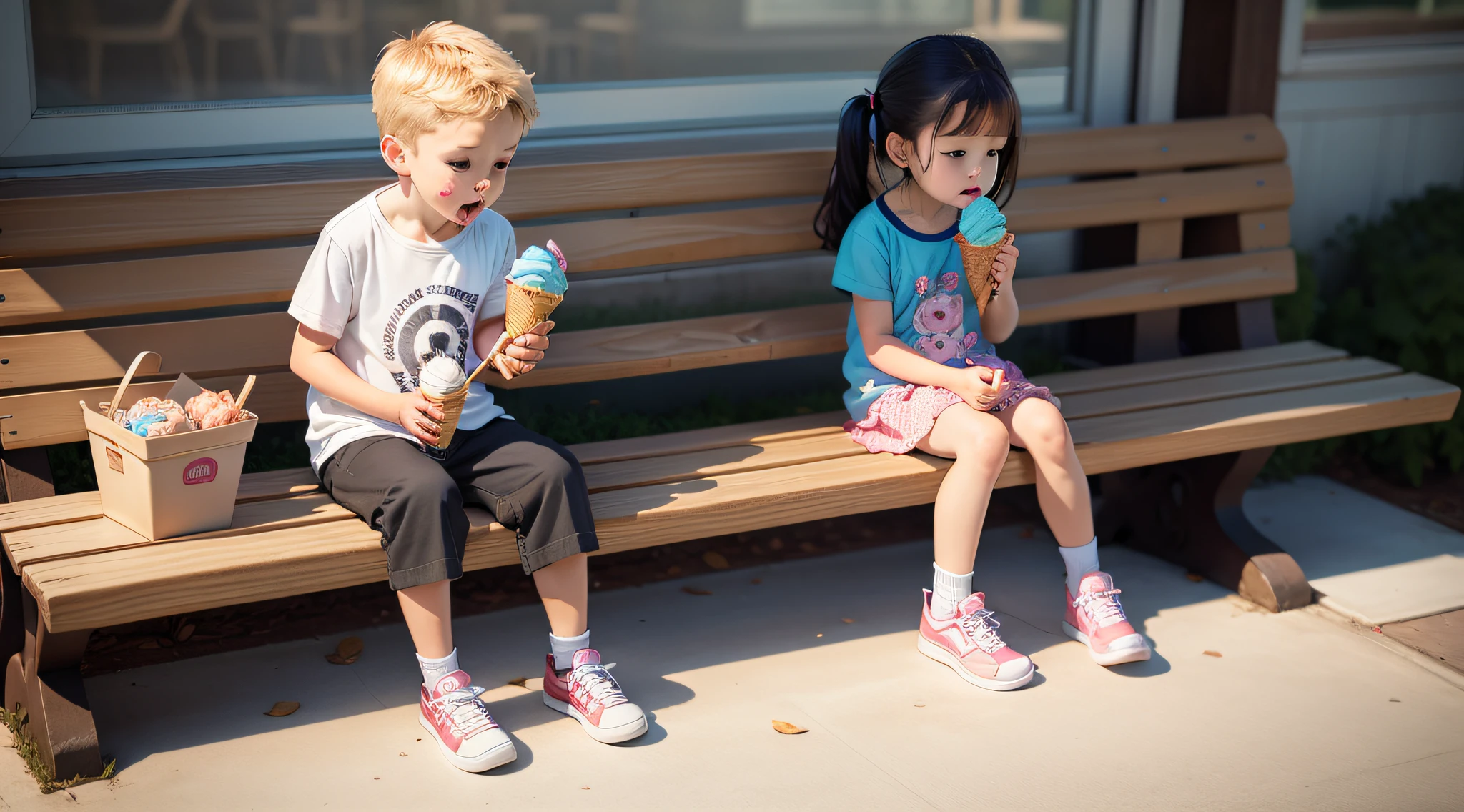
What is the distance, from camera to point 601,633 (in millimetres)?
3295

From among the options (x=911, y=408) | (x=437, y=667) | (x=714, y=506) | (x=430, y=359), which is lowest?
(x=437, y=667)

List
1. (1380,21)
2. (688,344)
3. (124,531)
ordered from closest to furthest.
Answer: (124,531) → (688,344) → (1380,21)

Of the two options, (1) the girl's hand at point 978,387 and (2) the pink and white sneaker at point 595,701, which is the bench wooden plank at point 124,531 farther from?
(1) the girl's hand at point 978,387

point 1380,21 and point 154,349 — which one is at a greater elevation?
point 1380,21

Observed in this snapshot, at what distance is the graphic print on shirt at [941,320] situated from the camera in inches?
125

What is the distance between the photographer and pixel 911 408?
10.2 feet

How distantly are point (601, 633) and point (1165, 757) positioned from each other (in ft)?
4.46

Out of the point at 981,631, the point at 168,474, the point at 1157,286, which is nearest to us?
the point at 168,474

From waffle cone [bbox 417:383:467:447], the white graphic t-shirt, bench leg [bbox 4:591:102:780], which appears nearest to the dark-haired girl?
the white graphic t-shirt

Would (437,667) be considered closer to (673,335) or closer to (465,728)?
(465,728)

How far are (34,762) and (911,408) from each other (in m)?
2.01

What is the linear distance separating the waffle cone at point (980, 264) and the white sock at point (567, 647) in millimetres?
1192

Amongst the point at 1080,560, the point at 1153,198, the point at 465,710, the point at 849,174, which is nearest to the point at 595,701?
the point at 465,710

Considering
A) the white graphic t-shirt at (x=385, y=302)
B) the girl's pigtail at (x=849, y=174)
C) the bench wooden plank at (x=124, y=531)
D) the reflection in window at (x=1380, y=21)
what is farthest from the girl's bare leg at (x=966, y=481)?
the reflection in window at (x=1380, y=21)
